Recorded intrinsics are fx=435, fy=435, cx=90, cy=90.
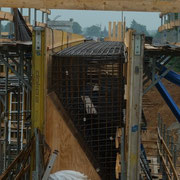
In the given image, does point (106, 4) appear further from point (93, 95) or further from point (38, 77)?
point (93, 95)

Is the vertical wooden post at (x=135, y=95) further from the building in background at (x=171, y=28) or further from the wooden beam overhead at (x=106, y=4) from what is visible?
the building in background at (x=171, y=28)

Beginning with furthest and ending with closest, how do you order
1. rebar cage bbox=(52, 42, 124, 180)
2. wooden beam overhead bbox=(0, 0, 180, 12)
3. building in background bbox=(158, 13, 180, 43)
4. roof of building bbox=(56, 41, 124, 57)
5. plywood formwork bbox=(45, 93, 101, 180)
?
building in background bbox=(158, 13, 180, 43), roof of building bbox=(56, 41, 124, 57), rebar cage bbox=(52, 42, 124, 180), plywood formwork bbox=(45, 93, 101, 180), wooden beam overhead bbox=(0, 0, 180, 12)

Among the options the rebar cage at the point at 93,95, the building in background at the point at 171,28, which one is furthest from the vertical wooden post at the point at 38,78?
the building in background at the point at 171,28

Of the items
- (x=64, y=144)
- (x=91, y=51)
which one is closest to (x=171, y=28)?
(x=91, y=51)

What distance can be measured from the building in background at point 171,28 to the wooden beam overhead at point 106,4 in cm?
2521

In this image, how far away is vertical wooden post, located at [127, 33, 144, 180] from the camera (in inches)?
343

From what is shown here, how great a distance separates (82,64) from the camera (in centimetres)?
1031

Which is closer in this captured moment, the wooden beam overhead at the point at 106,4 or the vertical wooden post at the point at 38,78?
the wooden beam overhead at the point at 106,4

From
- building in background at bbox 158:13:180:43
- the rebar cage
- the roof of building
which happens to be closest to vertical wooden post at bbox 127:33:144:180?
the rebar cage

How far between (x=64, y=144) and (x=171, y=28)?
30.4 metres

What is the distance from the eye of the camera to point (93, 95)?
10.5 meters

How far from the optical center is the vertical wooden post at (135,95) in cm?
870

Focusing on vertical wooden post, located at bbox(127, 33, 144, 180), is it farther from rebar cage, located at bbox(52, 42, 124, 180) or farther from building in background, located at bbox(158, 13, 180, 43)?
building in background, located at bbox(158, 13, 180, 43)

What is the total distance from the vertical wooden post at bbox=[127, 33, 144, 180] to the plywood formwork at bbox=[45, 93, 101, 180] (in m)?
1.62
